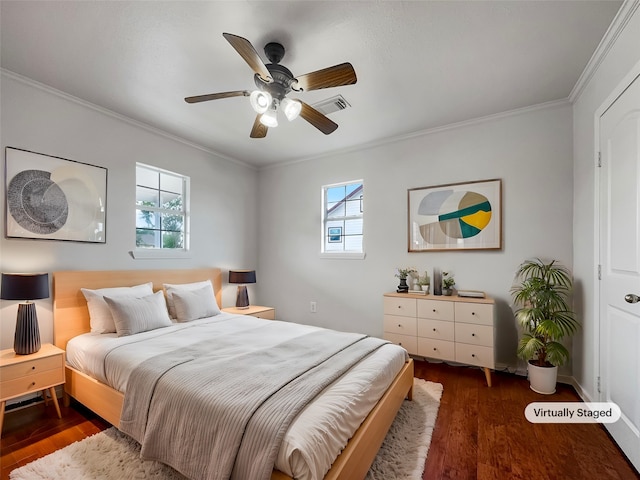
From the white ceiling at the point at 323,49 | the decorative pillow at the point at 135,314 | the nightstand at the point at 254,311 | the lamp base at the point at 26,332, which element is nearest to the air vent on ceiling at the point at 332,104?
the white ceiling at the point at 323,49

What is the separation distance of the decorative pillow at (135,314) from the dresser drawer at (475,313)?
109 inches

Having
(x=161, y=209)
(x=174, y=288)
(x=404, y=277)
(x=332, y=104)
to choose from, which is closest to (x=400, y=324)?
(x=404, y=277)

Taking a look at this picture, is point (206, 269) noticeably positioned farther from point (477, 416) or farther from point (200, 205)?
point (477, 416)

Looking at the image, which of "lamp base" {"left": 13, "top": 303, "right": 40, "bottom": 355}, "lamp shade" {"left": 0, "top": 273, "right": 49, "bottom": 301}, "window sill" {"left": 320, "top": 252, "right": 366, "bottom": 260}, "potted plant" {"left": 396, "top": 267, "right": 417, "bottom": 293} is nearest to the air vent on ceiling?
"window sill" {"left": 320, "top": 252, "right": 366, "bottom": 260}

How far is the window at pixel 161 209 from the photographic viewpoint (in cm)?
338

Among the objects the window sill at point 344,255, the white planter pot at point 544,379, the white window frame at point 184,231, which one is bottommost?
the white planter pot at point 544,379

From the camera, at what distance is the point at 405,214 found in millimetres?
3609

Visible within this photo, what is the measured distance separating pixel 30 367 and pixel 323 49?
9.81 feet

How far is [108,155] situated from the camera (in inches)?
119

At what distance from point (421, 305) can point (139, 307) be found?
2.65m

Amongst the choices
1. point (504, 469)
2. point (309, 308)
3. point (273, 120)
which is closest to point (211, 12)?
point (273, 120)

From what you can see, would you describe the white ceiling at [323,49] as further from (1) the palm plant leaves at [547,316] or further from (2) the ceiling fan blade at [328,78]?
(1) the palm plant leaves at [547,316]

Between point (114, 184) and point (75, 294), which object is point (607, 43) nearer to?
point (114, 184)

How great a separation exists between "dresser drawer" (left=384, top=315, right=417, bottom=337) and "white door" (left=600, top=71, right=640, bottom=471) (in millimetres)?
1430
